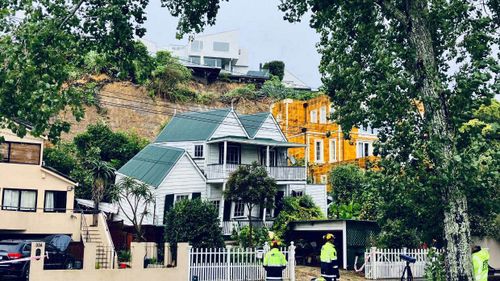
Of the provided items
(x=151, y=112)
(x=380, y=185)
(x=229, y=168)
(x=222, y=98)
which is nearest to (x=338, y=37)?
(x=380, y=185)

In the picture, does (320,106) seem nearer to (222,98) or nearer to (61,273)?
(222,98)

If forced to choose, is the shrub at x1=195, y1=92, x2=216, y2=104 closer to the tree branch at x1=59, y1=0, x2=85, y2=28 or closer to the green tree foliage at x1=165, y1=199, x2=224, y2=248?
the green tree foliage at x1=165, y1=199, x2=224, y2=248

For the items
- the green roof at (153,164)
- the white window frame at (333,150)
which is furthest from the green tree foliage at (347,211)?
the white window frame at (333,150)

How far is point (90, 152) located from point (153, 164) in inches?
359

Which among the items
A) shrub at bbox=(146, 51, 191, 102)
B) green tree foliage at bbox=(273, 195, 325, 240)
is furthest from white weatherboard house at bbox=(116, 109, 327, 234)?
Answer: shrub at bbox=(146, 51, 191, 102)

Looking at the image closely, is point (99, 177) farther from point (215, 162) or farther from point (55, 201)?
point (215, 162)

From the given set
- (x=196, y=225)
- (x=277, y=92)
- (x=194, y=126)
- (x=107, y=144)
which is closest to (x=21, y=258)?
(x=196, y=225)

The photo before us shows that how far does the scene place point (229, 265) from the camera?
71.2ft

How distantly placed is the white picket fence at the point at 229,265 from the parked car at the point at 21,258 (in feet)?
15.2

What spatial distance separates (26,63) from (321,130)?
38612 millimetres

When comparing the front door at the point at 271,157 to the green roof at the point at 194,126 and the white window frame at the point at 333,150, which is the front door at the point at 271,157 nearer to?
the green roof at the point at 194,126

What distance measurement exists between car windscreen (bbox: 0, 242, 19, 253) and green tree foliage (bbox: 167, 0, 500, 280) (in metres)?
10.2

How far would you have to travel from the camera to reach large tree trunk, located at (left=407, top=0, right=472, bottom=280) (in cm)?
1228

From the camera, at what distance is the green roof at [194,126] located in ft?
112
